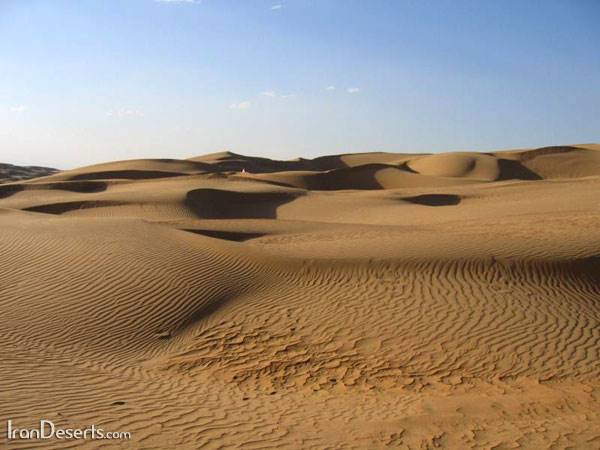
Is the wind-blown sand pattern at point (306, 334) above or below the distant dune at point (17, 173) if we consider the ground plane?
below

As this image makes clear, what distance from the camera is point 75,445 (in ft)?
15.8

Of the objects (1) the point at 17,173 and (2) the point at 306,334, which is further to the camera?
(1) the point at 17,173

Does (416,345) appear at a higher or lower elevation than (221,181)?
lower

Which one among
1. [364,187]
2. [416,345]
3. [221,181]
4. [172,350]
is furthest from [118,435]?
[364,187]

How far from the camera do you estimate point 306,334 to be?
29.6 ft

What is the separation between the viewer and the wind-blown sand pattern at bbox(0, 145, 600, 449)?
18.9 ft

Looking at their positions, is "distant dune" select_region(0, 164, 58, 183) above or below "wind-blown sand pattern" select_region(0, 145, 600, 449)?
above

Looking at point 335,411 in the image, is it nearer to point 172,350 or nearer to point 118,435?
point 118,435

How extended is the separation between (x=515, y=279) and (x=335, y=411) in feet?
19.7

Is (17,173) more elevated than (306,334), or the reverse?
(17,173)

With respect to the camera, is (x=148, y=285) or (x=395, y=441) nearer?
(x=395, y=441)

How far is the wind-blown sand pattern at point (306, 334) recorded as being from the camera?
5746mm

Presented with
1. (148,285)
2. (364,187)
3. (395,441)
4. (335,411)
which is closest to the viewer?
(395,441)

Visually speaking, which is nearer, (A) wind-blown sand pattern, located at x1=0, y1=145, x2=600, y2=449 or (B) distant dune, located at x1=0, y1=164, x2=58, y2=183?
(A) wind-blown sand pattern, located at x1=0, y1=145, x2=600, y2=449
